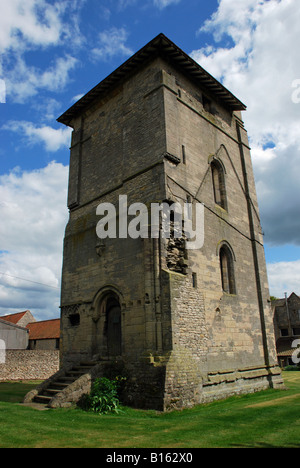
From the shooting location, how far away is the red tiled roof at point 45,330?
Answer: 37056 millimetres

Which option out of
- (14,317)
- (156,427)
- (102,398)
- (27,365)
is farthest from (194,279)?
(14,317)

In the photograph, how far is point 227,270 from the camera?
46.9 feet

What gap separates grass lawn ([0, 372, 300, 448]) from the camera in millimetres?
6078

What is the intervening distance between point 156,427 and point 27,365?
19508 mm

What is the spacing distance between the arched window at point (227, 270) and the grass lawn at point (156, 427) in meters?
4.65

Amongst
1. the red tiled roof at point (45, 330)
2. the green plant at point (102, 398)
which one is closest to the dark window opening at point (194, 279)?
the green plant at point (102, 398)

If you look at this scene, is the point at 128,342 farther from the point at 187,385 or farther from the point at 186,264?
the point at 186,264

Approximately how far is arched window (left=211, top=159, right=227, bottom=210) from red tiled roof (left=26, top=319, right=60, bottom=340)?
26950 millimetres

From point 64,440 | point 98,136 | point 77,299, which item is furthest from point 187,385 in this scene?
point 98,136

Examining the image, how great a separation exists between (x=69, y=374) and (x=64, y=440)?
650 centimetres

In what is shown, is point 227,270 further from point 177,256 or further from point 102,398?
point 102,398

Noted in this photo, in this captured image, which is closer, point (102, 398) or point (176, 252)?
point (102, 398)

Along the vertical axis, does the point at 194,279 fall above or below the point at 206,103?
below

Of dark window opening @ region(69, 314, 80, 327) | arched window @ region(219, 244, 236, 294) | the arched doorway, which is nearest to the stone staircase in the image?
the arched doorway
